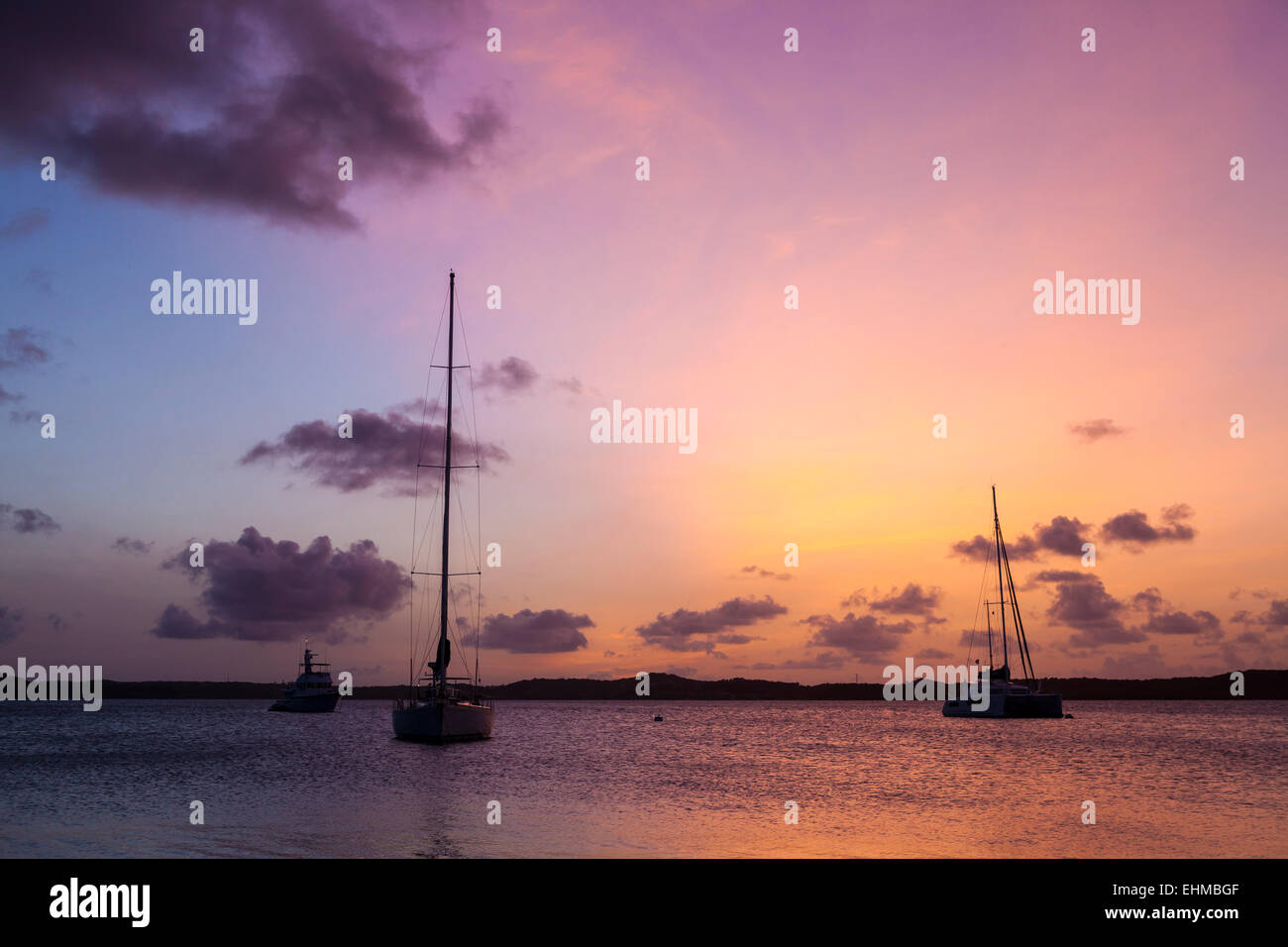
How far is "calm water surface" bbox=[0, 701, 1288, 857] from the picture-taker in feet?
85.6

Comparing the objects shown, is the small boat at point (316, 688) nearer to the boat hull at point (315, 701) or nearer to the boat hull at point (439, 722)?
the boat hull at point (315, 701)

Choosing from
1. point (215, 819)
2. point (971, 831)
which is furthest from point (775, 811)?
point (215, 819)

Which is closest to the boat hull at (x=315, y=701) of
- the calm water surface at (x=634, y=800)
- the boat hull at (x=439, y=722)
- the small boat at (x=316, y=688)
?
the small boat at (x=316, y=688)

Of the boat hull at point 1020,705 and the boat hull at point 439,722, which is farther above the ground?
the boat hull at point 439,722

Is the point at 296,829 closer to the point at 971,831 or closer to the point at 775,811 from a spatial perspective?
the point at 775,811

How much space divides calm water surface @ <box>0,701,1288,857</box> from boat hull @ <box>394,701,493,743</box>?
1261 mm

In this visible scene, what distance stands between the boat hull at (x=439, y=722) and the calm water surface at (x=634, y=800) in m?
1.26

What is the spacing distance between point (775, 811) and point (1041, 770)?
2763 cm

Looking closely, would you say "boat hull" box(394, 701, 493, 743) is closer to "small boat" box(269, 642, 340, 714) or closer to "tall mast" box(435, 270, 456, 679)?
"tall mast" box(435, 270, 456, 679)

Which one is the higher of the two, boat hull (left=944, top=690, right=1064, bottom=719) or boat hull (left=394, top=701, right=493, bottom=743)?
boat hull (left=394, top=701, right=493, bottom=743)

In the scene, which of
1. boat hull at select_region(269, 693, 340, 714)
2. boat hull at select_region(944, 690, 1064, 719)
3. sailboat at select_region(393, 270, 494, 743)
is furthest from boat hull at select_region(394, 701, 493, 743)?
boat hull at select_region(269, 693, 340, 714)

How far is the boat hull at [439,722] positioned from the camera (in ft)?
181

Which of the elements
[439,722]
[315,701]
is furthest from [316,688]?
[439,722]

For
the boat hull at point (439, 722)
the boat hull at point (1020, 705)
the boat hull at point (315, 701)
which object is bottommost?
the boat hull at point (315, 701)
